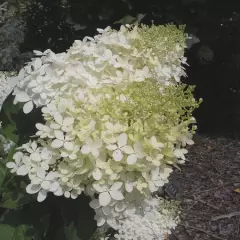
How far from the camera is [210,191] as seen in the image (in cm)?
322

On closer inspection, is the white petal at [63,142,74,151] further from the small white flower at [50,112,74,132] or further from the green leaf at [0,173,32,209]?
the green leaf at [0,173,32,209]

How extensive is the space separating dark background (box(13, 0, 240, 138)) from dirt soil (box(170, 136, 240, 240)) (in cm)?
34

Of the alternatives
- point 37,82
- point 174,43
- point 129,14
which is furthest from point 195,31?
point 37,82

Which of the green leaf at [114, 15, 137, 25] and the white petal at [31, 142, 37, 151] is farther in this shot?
the green leaf at [114, 15, 137, 25]

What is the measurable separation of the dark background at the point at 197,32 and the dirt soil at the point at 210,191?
1.11ft

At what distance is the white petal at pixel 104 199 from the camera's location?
3.32 feet

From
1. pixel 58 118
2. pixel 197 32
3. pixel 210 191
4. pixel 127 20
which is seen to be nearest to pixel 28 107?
pixel 58 118

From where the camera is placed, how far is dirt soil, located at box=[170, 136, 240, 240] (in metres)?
2.84

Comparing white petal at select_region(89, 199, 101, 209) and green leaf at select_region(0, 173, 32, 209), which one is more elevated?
white petal at select_region(89, 199, 101, 209)

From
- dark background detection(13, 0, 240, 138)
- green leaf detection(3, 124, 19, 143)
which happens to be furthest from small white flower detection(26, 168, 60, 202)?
dark background detection(13, 0, 240, 138)

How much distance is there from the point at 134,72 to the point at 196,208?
6.60ft

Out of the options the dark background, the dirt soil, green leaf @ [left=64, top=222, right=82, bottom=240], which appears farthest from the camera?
the dark background

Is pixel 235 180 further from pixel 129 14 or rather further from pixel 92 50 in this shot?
pixel 92 50

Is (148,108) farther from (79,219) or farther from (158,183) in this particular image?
(79,219)
